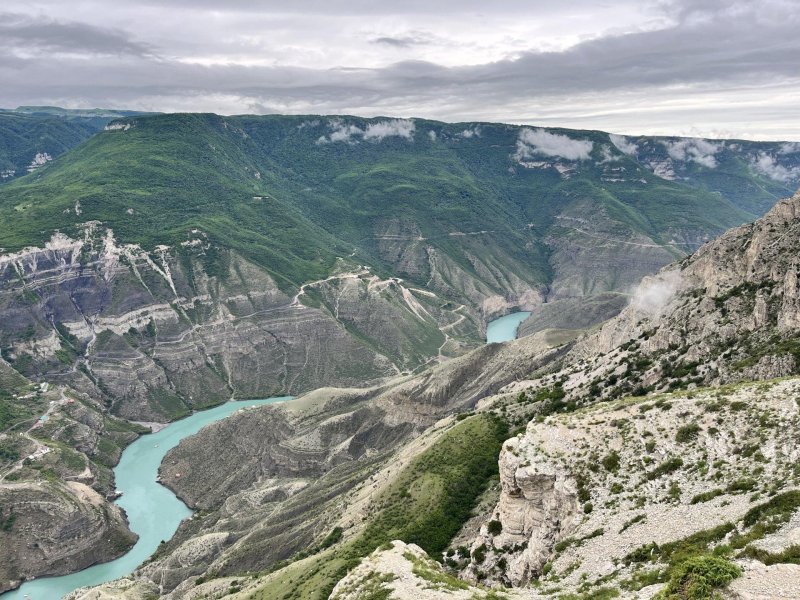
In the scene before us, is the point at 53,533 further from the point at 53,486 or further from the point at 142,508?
the point at 142,508

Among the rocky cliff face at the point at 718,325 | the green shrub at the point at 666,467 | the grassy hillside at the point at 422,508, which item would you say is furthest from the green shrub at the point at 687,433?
the grassy hillside at the point at 422,508

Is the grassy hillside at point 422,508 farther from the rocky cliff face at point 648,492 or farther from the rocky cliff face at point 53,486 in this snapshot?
the rocky cliff face at point 53,486

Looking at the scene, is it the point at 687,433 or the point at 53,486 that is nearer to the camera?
the point at 687,433

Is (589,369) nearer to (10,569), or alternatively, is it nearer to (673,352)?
(673,352)

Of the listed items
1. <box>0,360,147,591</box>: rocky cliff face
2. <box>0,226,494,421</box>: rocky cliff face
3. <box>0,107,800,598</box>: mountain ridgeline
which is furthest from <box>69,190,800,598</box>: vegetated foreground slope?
<box>0,226,494,421</box>: rocky cliff face

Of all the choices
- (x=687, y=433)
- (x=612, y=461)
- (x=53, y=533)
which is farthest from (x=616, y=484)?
(x=53, y=533)

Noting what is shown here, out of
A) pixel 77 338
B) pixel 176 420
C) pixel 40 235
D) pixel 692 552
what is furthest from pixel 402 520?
pixel 40 235
